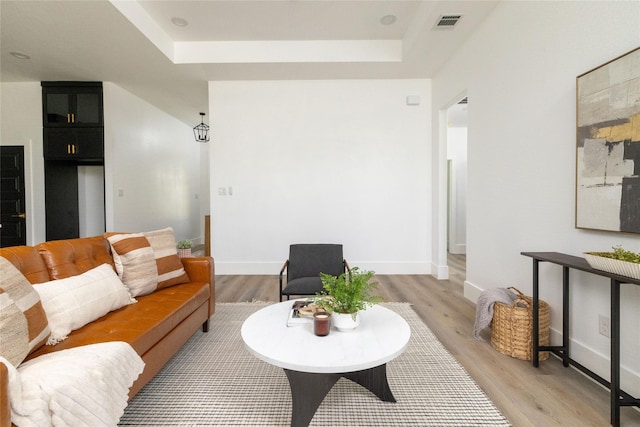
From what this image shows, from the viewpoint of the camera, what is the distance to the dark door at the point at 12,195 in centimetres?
439

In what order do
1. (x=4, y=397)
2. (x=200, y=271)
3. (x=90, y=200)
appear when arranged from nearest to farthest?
(x=4, y=397) → (x=200, y=271) → (x=90, y=200)

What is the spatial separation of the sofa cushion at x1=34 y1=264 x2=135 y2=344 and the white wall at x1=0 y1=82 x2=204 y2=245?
3.39m

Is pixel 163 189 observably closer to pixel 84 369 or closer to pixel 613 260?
pixel 84 369

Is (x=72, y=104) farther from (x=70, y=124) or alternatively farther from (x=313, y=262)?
(x=313, y=262)

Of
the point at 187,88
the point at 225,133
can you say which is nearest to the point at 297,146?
the point at 225,133

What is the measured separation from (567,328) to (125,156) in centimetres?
608

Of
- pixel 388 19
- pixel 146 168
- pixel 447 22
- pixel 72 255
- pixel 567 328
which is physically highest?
pixel 388 19

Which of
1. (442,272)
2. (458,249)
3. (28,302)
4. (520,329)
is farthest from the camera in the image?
(458,249)

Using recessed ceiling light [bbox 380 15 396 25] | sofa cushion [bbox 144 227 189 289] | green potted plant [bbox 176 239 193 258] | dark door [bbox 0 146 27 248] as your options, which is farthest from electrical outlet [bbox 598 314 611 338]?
dark door [bbox 0 146 27 248]

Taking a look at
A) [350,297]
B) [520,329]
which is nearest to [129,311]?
[350,297]

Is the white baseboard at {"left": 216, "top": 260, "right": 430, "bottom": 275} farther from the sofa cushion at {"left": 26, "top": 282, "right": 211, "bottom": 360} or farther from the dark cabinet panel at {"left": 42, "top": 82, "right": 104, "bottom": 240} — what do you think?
the dark cabinet panel at {"left": 42, "top": 82, "right": 104, "bottom": 240}

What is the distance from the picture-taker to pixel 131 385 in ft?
4.38

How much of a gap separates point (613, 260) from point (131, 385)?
2.45 m

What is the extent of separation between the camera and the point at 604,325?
1744mm
